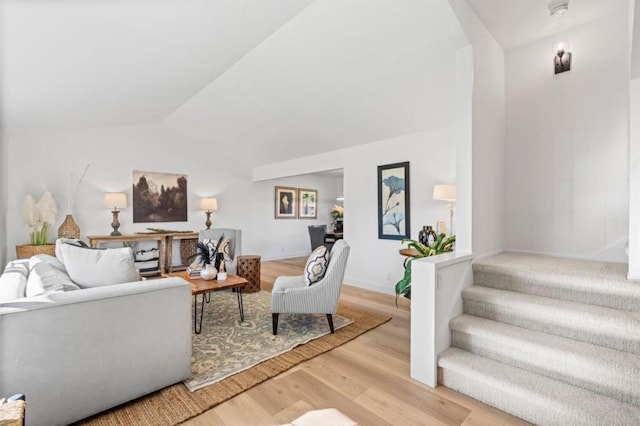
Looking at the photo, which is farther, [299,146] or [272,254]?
[272,254]

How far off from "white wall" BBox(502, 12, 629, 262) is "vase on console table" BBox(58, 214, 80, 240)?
20.4 feet

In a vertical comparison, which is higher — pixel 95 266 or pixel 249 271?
pixel 95 266

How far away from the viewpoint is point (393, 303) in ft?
12.8

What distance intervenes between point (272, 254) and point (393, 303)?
4217 mm

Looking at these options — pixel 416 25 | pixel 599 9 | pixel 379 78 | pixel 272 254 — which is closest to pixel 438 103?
pixel 379 78

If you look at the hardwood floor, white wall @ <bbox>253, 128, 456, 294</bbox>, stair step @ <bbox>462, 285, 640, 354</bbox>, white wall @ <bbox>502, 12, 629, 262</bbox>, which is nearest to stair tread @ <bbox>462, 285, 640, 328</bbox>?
stair step @ <bbox>462, 285, 640, 354</bbox>

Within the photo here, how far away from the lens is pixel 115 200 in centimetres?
494

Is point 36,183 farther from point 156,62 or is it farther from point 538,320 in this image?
point 538,320

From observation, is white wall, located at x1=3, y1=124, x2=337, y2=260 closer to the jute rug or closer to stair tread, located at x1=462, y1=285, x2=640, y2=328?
the jute rug

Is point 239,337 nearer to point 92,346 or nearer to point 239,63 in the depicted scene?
point 92,346

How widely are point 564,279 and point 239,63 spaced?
378 centimetres

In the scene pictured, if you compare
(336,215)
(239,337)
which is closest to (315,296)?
(239,337)

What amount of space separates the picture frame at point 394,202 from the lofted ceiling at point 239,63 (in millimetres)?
549

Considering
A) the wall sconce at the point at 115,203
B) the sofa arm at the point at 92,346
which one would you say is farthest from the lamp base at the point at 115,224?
the sofa arm at the point at 92,346
